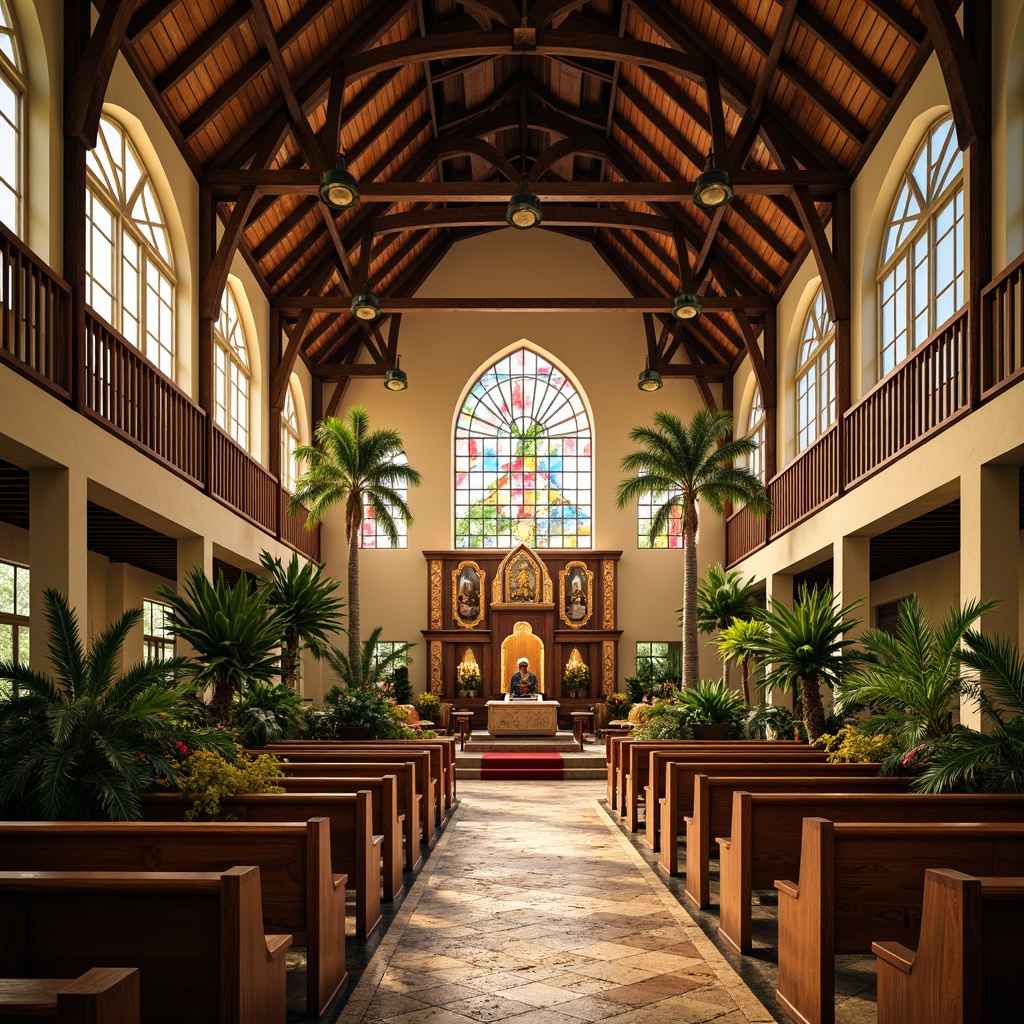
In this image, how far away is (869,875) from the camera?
195 inches

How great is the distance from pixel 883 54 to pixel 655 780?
8709mm

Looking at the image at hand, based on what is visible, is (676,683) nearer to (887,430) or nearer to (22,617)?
(887,430)

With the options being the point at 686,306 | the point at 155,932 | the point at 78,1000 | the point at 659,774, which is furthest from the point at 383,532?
the point at 78,1000

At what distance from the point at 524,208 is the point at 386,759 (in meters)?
6.68

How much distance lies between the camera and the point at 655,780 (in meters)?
10.1

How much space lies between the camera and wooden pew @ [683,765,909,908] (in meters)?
7.24

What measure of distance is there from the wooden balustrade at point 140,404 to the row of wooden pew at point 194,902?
4.96 metres

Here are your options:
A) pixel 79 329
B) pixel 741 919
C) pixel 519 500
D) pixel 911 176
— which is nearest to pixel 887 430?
pixel 911 176

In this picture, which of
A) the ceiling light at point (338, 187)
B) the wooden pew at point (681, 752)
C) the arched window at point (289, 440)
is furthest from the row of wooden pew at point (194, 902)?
the arched window at point (289, 440)

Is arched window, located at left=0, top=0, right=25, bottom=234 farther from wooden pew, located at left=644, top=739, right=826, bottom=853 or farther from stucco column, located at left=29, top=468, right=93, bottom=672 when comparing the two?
wooden pew, located at left=644, top=739, right=826, bottom=853

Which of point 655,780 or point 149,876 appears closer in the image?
point 149,876

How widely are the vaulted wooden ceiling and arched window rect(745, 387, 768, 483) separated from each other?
1325 mm

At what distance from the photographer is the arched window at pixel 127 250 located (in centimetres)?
1201

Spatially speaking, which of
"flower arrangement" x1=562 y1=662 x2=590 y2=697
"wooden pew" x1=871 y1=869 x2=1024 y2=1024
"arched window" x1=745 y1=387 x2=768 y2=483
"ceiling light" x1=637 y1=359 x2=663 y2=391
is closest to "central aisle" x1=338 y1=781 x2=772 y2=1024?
"wooden pew" x1=871 y1=869 x2=1024 y2=1024
